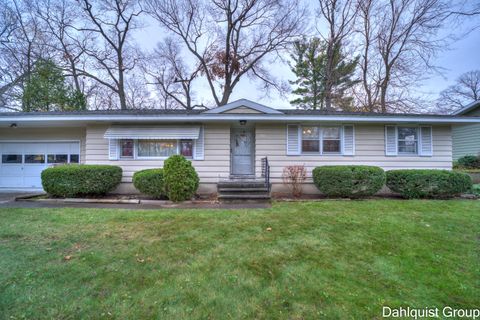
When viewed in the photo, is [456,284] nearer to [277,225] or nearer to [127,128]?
[277,225]

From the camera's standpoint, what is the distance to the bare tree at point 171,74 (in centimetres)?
1900

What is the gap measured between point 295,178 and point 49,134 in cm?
1087

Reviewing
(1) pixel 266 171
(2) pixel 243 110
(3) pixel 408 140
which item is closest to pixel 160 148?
(2) pixel 243 110

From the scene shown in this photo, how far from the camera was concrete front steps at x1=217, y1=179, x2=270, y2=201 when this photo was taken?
22.5 feet

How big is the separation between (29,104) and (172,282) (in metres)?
19.6

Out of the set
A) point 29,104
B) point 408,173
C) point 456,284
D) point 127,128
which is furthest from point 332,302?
point 29,104

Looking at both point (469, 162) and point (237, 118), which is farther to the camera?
point (469, 162)

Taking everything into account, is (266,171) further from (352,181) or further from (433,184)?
(433,184)

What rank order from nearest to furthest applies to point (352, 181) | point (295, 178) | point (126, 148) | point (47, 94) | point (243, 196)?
point (243, 196) < point (352, 181) < point (295, 178) < point (126, 148) < point (47, 94)

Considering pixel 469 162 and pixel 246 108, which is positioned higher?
pixel 246 108

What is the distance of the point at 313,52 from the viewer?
1839 centimetres

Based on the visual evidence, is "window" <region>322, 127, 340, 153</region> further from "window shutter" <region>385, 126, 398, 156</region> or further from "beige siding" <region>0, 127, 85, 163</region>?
"beige siding" <region>0, 127, 85, 163</region>

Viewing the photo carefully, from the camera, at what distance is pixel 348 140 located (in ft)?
27.6

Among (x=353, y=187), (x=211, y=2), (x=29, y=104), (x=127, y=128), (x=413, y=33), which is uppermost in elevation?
(x=211, y=2)
